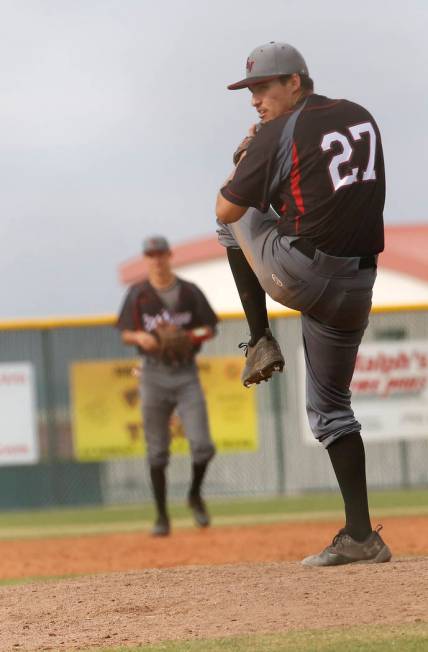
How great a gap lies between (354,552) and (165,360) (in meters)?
5.21

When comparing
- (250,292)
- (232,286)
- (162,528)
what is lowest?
(162,528)

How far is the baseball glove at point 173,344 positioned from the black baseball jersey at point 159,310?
0.13 m

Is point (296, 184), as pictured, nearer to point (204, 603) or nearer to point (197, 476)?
point (204, 603)

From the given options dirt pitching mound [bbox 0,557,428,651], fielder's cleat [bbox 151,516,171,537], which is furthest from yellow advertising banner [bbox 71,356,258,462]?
dirt pitching mound [bbox 0,557,428,651]

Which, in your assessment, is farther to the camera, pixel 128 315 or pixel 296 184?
pixel 128 315

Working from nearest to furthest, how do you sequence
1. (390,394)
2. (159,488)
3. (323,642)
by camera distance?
1. (323,642)
2. (159,488)
3. (390,394)

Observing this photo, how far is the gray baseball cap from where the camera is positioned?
18.3 ft

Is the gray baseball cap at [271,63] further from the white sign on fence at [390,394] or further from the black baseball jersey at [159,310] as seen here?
the white sign on fence at [390,394]

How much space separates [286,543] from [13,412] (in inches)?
254

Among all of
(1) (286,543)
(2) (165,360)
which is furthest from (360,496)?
(2) (165,360)

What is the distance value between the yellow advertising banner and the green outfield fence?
0.12 metres

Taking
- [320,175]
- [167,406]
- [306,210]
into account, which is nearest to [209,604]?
[306,210]

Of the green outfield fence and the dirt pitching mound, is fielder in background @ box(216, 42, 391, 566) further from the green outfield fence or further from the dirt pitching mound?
the green outfield fence

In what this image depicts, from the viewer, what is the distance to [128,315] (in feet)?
36.5
